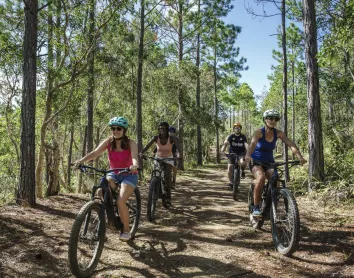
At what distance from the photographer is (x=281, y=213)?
16.0 ft

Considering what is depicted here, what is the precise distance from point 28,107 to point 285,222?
5871mm

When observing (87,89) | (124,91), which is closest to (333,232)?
(87,89)

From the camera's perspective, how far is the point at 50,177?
9.50 m

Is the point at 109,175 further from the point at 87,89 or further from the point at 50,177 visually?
the point at 87,89

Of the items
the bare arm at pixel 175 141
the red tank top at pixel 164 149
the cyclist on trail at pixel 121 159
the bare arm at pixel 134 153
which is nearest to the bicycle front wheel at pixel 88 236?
the cyclist on trail at pixel 121 159

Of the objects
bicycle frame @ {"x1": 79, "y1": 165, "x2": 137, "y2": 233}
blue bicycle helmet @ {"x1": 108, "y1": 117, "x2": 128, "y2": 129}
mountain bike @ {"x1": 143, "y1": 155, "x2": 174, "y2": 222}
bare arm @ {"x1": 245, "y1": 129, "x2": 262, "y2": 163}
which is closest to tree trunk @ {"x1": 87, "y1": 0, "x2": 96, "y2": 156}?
mountain bike @ {"x1": 143, "y1": 155, "x2": 174, "y2": 222}

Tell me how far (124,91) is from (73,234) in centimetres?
1864

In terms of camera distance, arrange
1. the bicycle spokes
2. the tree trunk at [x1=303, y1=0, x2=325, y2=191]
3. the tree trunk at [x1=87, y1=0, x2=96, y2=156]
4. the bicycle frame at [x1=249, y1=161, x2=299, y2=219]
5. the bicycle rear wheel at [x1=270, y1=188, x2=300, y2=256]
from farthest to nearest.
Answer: the tree trunk at [x1=87, y1=0, x2=96, y2=156], the tree trunk at [x1=303, y1=0, x2=325, y2=191], the bicycle frame at [x1=249, y1=161, x2=299, y2=219], the bicycle rear wheel at [x1=270, y1=188, x2=300, y2=256], the bicycle spokes

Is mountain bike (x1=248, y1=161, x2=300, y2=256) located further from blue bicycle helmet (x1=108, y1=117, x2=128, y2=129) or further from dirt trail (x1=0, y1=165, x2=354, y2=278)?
blue bicycle helmet (x1=108, y1=117, x2=128, y2=129)

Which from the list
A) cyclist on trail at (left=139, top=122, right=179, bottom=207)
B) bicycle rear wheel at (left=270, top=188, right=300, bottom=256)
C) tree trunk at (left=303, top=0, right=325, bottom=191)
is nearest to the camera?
bicycle rear wheel at (left=270, top=188, right=300, bottom=256)

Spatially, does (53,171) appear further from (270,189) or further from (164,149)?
(270,189)

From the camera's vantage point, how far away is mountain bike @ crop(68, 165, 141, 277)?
368 centimetres

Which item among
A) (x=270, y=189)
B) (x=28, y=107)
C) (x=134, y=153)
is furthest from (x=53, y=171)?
(x=270, y=189)

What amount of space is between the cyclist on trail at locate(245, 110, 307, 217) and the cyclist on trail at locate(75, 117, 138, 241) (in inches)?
78.6
